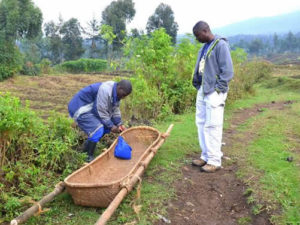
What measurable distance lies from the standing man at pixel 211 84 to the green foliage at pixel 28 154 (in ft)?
6.47

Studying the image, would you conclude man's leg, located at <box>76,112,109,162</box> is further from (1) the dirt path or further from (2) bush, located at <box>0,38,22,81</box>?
(2) bush, located at <box>0,38,22,81</box>

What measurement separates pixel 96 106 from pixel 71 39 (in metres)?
41.2

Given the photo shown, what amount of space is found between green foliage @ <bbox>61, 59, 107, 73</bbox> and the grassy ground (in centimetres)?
2749

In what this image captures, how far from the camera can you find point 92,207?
3.47 metres

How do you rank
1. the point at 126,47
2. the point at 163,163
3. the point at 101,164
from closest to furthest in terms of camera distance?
the point at 101,164 → the point at 163,163 → the point at 126,47

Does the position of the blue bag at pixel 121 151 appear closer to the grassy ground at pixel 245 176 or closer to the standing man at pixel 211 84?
the grassy ground at pixel 245 176

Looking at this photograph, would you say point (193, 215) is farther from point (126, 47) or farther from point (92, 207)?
point (126, 47)

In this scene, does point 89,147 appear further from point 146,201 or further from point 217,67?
point 217,67

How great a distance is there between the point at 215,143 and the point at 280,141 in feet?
7.08

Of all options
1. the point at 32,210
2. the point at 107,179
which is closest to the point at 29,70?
the point at 107,179

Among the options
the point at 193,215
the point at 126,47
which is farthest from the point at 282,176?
the point at 126,47

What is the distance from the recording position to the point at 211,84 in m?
4.26


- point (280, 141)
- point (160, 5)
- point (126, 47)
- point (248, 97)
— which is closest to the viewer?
point (280, 141)

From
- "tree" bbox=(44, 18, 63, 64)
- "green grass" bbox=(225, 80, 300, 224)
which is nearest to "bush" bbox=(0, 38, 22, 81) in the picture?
"green grass" bbox=(225, 80, 300, 224)
